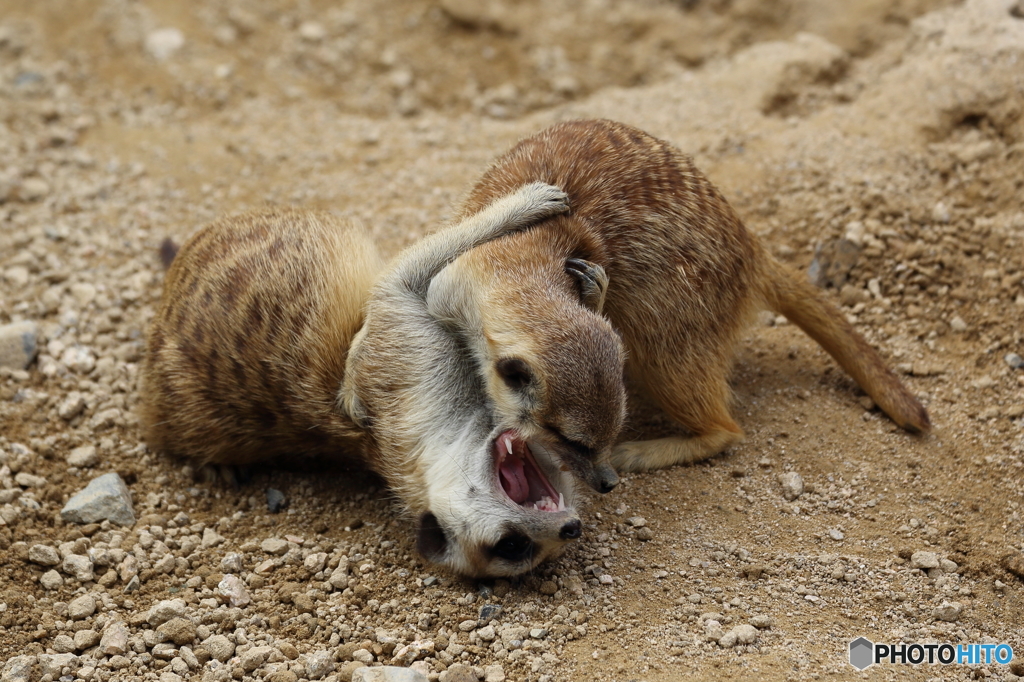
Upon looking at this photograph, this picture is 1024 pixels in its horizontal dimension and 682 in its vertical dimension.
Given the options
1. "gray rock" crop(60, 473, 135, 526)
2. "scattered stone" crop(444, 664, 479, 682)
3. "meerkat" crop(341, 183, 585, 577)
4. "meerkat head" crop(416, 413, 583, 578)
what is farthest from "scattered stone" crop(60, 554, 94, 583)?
"scattered stone" crop(444, 664, 479, 682)

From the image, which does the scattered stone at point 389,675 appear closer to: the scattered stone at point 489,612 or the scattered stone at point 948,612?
the scattered stone at point 489,612

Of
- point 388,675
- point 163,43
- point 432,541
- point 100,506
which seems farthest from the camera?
point 163,43

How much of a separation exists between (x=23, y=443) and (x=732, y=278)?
288 centimetres

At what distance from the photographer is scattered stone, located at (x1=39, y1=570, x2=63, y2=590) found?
3.18m

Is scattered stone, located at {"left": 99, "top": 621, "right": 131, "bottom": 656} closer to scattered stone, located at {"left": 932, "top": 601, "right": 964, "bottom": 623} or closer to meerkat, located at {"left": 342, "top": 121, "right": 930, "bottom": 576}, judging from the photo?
meerkat, located at {"left": 342, "top": 121, "right": 930, "bottom": 576}

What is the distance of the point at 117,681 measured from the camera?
283cm

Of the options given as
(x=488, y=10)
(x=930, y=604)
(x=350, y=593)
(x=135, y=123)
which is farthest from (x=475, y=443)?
(x=488, y=10)

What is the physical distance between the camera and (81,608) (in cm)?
308

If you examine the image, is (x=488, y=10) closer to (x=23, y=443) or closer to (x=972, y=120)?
(x=972, y=120)

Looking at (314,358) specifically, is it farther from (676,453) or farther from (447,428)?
(676,453)

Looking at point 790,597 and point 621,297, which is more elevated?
point 621,297

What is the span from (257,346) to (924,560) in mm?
2475

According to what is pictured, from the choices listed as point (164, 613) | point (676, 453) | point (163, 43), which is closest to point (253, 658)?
point (164, 613)

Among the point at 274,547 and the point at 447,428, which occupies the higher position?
the point at 447,428
